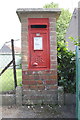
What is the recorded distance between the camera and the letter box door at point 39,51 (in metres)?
4.60

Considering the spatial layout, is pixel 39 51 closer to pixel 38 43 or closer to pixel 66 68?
pixel 38 43

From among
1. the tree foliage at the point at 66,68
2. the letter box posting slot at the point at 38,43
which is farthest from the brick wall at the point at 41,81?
the tree foliage at the point at 66,68

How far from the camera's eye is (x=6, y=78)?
7.22 m

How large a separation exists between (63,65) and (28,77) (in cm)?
99

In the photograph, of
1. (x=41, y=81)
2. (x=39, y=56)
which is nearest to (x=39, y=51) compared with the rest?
(x=39, y=56)

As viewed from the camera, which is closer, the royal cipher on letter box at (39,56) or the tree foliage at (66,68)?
the royal cipher on letter box at (39,56)

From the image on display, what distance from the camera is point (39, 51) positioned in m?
4.64

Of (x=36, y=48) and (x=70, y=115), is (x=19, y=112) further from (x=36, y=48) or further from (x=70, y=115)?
(x=36, y=48)

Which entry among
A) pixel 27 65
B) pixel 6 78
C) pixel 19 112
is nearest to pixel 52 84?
pixel 27 65

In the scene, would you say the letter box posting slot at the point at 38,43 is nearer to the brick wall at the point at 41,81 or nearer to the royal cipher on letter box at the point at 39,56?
the royal cipher on letter box at the point at 39,56

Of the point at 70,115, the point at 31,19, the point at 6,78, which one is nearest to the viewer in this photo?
the point at 70,115

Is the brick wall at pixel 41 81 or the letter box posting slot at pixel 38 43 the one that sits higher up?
the letter box posting slot at pixel 38 43

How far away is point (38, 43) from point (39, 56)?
34 centimetres

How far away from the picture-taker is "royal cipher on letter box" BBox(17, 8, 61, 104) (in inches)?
181
